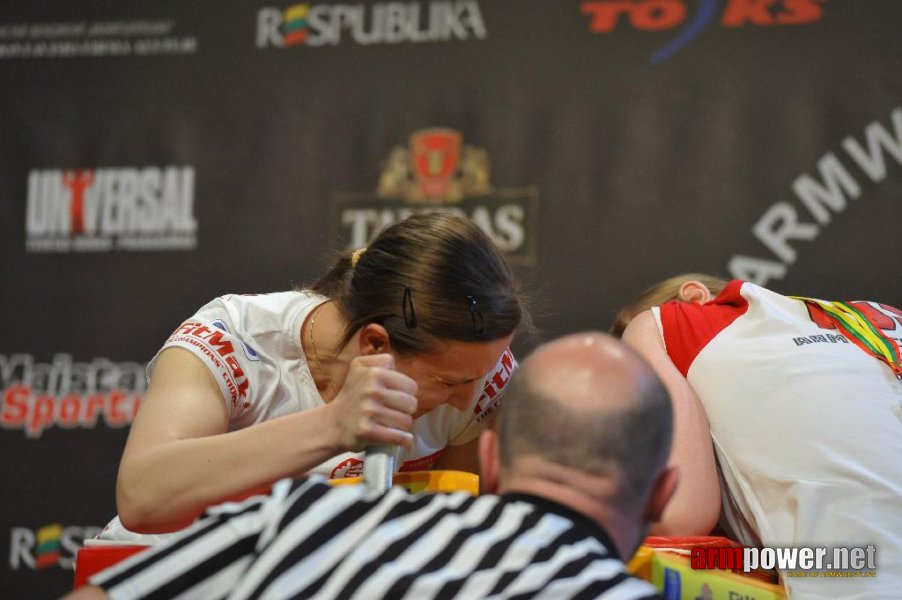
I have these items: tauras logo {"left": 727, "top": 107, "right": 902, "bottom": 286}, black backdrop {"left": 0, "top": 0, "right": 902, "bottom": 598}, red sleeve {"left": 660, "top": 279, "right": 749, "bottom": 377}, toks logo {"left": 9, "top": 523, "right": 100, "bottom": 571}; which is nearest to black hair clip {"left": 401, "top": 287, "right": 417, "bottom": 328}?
red sleeve {"left": 660, "top": 279, "right": 749, "bottom": 377}

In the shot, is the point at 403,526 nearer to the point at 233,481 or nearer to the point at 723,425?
the point at 233,481

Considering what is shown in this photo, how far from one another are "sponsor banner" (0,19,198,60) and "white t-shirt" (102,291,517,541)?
149 centimetres

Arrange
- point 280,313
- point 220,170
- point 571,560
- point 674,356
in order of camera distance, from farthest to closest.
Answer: point 220,170 < point 280,313 < point 674,356 < point 571,560

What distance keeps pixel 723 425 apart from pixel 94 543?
104 centimetres

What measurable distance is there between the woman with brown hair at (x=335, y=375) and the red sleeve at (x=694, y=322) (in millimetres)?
249

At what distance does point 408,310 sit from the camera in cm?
152

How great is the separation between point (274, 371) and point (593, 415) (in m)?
0.94

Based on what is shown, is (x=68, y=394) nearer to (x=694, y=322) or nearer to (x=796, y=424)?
(x=694, y=322)

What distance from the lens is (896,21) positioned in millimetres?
2598

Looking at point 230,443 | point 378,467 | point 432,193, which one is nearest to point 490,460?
point 378,467

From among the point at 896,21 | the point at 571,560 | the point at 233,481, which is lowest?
the point at 233,481

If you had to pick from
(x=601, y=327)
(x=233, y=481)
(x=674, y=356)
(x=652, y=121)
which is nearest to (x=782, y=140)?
(x=652, y=121)

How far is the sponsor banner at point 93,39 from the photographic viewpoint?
9.73ft

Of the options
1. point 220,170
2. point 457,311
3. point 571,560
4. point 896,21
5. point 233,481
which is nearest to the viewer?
point 571,560
